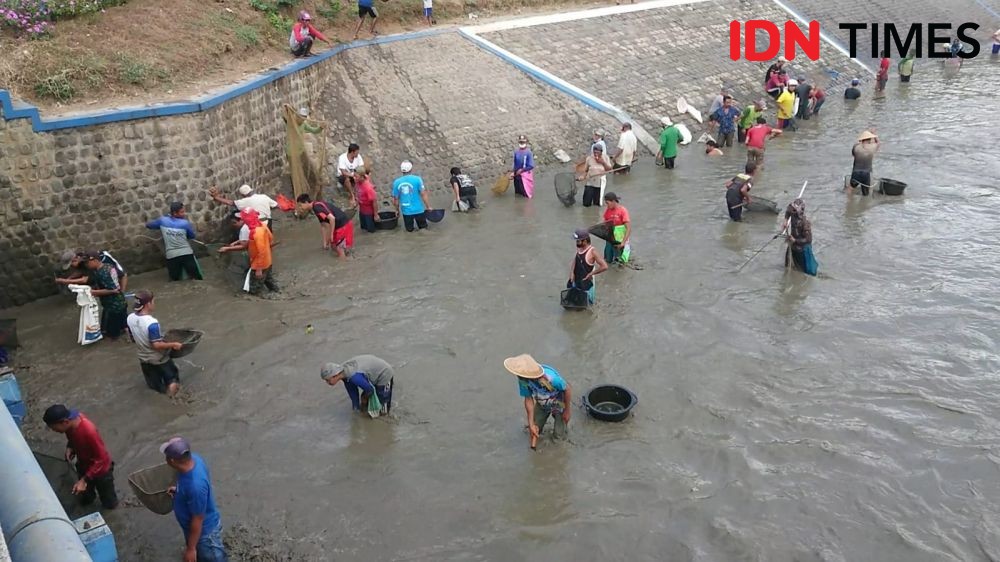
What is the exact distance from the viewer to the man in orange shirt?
11367 mm

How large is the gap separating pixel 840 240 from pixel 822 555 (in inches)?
324

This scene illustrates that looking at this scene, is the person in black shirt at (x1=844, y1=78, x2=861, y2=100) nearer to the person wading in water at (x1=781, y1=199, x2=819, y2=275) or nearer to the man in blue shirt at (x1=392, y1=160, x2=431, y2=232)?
the person wading in water at (x1=781, y1=199, x2=819, y2=275)

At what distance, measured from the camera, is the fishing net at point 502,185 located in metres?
16.4

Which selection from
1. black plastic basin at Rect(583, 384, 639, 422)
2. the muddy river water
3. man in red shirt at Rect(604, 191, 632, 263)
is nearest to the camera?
the muddy river water

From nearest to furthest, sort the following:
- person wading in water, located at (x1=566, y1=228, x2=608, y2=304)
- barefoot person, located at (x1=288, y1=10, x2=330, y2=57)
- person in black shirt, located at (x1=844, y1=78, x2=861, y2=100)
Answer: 1. person wading in water, located at (x1=566, y1=228, x2=608, y2=304)
2. barefoot person, located at (x1=288, y1=10, x2=330, y2=57)
3. person in black shirt, located at (x1=844, y1=78, x2=861, y2=100)

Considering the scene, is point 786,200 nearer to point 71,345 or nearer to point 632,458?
point 632,458

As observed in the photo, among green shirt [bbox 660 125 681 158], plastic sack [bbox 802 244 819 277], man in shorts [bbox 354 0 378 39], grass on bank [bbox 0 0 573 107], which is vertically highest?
man in shorts [bbox 354 0 378 39]

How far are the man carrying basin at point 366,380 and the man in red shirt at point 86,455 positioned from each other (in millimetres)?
2208

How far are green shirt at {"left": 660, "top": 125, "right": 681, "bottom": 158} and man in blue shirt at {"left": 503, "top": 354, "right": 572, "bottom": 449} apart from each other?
11.3 meters

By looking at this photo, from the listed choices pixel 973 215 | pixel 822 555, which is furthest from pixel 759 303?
pixel 973 215

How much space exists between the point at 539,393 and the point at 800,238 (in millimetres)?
6147

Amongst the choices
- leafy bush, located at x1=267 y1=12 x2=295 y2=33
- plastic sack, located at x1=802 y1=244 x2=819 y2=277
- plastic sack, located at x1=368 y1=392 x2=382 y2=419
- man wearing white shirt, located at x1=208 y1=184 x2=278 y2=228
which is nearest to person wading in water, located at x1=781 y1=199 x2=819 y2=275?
plastic sack, located at x1=802 y1=244 x2=819 y2=277

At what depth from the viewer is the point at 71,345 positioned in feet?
34.1

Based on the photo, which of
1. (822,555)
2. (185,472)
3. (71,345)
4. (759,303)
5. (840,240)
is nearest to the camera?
(185,472)
